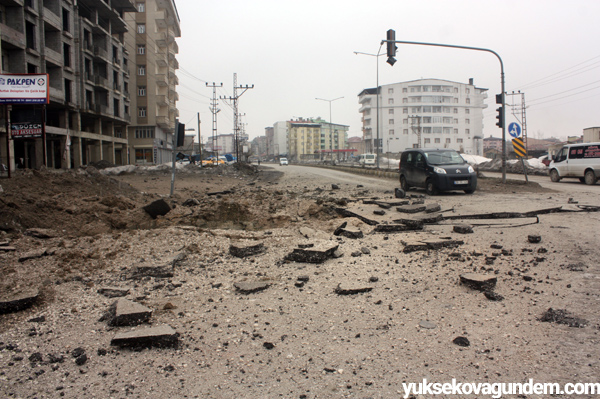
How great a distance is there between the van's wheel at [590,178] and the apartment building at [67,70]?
26564 millimetres

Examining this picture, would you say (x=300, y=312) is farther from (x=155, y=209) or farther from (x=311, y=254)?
(x=155, y=209)

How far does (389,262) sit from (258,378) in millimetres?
3196

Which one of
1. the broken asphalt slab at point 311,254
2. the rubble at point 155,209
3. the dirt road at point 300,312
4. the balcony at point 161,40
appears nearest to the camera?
the dirt road at point 300,312

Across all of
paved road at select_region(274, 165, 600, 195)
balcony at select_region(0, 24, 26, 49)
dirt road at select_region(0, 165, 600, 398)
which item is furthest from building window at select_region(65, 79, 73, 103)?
dirt road at select_region(0, 165, 600, 398)

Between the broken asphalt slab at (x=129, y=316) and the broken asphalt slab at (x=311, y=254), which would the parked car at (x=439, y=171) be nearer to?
the broken asphalt slab at (x=311, y=254)

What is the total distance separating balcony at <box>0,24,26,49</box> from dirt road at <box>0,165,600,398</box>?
934 inches

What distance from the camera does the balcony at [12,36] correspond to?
25109 millimetres

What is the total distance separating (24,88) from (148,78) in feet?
156

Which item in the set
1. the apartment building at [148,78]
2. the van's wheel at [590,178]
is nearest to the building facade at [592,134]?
the van's wheel at [590,178]

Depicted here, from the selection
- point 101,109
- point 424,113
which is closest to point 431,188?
point 101,109

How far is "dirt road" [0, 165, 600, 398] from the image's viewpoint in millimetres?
2857

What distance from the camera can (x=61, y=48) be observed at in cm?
3284

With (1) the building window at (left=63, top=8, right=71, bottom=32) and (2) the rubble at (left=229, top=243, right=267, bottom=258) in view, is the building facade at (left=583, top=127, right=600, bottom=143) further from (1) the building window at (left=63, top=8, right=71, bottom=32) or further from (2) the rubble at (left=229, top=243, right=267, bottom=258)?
(1) the building window at (left=63, top=8, right=71, bottom=32)

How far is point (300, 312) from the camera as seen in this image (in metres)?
4.02
